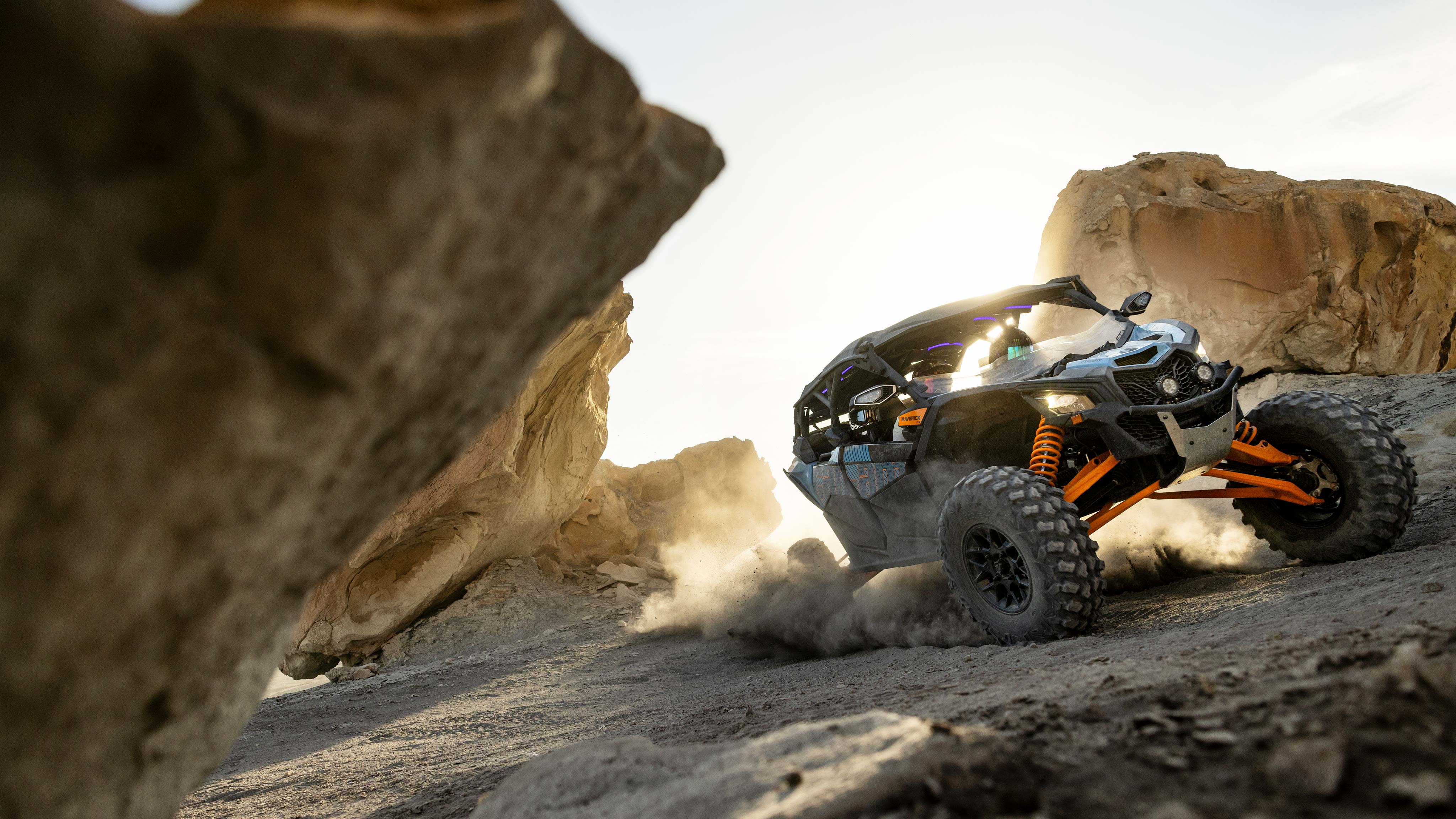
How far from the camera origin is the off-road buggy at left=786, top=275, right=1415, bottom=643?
3.63 meters

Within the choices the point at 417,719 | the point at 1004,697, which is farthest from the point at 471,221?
the point at 417,719

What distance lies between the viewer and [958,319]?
16.4 feet

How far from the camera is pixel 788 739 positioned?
1660mm

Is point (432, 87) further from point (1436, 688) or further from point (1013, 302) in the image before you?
point (1013, 302)

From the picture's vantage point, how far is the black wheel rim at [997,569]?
12.3 feet

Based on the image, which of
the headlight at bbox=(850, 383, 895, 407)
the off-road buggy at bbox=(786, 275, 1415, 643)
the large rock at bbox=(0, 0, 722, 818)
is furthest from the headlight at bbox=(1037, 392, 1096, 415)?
the large rock at bbox=(0, 0, 722, 818)

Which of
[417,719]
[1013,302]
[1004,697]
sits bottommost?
[417,719]

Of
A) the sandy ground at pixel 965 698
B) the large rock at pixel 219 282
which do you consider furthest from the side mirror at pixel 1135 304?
the large rock at pixel 219 282

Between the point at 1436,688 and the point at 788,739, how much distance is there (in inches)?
45.5

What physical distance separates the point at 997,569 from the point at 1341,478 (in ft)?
6.24

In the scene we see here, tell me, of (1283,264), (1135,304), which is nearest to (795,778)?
(1135,304)

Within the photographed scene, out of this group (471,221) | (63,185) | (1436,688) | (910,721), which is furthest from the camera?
(910,721)

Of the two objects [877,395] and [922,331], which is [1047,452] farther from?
[922,331]

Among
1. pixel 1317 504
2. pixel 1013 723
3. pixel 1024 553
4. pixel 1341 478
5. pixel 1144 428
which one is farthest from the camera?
pixel 1317 504
